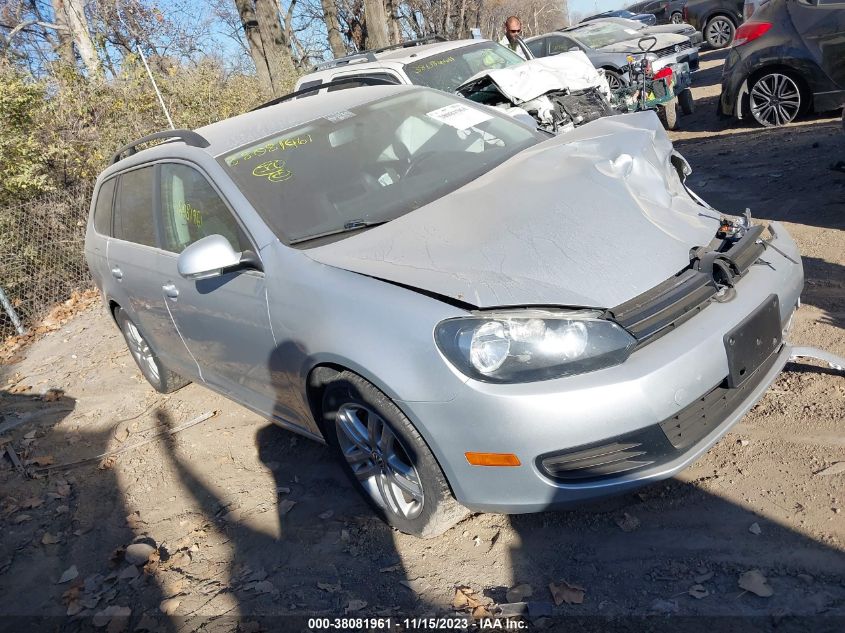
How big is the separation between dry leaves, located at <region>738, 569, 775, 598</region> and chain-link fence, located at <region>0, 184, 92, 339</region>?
321 inches

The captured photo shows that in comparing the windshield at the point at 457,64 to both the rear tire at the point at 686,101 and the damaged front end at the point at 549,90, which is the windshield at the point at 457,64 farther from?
the rear tire at the point at 686,101

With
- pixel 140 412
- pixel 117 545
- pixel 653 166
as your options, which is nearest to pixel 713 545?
pixel 653 166

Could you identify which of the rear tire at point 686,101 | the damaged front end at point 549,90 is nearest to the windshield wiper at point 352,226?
the damaged front end at point 549,90

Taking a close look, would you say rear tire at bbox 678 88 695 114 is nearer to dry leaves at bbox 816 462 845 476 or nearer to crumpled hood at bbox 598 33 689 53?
crumpled hood at bbox 598 33 689 53

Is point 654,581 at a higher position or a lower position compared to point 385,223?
lower

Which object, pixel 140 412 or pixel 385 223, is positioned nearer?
pixel 385 223

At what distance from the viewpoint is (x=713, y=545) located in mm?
2656

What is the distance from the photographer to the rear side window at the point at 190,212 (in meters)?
3.49

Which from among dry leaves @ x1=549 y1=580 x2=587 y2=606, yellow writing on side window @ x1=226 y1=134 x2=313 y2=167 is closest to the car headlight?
dry leaves @ x1=549 y1=580 x2=587 y2=606

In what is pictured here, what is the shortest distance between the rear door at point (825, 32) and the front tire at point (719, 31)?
11313mm

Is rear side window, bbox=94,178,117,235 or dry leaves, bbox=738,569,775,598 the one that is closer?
dry leaves, bbox=738,569,775,598

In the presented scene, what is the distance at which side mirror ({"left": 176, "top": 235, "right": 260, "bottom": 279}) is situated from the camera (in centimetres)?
316

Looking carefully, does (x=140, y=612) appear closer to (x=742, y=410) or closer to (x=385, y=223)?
(x=385, y=223)

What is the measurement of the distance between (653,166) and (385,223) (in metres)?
1.38
